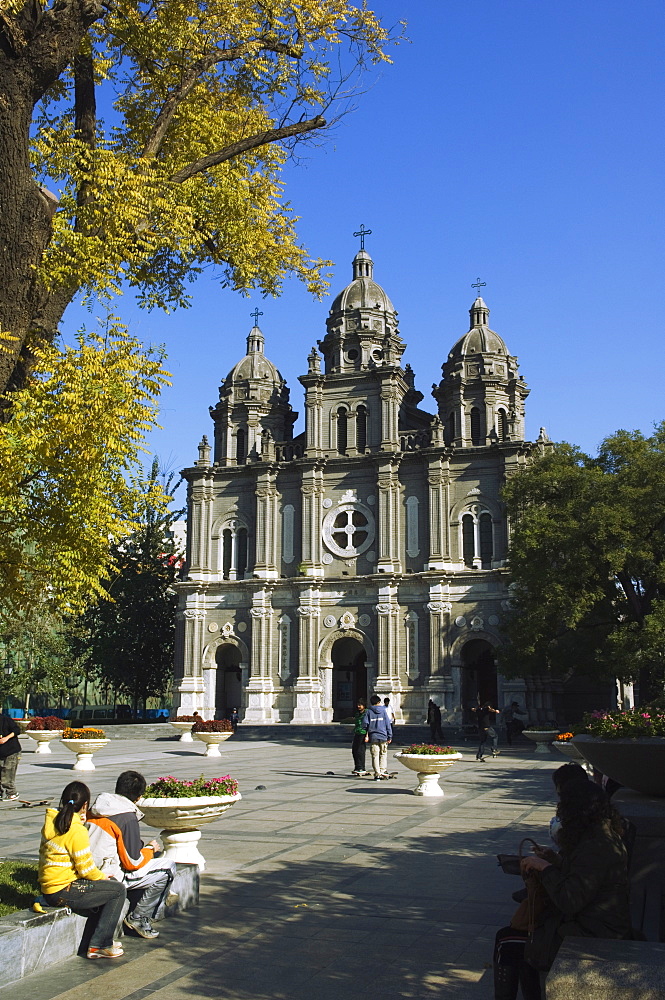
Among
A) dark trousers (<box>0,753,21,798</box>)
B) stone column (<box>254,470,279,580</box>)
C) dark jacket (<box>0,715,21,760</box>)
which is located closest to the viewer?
dark jacket (<box>0,715,21,760</box>)

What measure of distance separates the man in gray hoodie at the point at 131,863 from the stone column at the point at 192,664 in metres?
38.3

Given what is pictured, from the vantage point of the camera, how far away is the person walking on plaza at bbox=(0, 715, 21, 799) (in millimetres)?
16453

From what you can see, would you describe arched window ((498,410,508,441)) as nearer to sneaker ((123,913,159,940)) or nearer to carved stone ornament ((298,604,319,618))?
carved stone ornament ((298,604,319,618))

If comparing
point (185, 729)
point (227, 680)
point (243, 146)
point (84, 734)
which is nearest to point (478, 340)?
point (227, 680)

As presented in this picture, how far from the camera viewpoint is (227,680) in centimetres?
4922

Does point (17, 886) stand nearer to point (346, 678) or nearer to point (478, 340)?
point (346, 678)

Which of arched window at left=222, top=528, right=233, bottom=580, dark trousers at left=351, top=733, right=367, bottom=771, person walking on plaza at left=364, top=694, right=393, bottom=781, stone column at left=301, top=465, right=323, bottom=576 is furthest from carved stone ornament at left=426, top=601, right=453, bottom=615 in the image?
person walking on plaza at left=364, top=694, right=393, bottom=781

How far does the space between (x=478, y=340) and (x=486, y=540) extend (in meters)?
11.1

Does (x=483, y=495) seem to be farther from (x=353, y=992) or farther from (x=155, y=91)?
(x=353, y=992)

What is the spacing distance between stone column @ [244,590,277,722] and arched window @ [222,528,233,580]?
2927mm

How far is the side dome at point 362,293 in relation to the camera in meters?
50.5

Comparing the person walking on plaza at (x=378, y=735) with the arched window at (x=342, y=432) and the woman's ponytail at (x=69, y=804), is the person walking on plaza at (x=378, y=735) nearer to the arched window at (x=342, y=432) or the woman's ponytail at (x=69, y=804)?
the woman's ponytail at (x=69, y=804)

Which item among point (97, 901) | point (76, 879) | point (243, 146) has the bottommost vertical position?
point (97, 901)

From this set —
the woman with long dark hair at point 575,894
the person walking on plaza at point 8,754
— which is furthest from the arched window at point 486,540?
the woman with long dark hair at point 575,894
